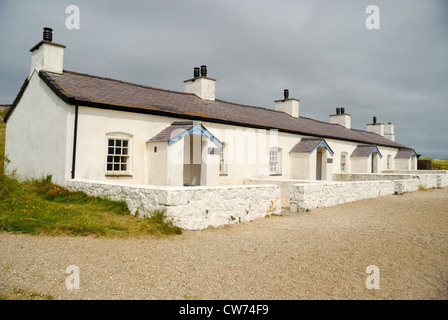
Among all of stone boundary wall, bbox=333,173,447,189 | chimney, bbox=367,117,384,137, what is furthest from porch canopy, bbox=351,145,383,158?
chimney, bbox=367,117,384,137

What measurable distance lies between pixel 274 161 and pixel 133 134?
894 centimetres

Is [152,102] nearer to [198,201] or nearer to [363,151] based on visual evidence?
[198,201]

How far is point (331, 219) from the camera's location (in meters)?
9.18

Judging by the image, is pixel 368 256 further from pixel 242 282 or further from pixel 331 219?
pixel 331 219

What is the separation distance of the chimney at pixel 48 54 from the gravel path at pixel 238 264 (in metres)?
8.33

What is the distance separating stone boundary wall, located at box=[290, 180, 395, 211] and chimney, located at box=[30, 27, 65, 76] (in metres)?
10.3

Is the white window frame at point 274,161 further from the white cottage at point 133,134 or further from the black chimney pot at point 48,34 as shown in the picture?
the black chimney pot at point 48,34

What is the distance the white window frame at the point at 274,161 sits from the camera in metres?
18.2

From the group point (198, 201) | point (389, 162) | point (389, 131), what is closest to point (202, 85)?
point (198, 201)

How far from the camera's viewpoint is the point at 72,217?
24.2 ft

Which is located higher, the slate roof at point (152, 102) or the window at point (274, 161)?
the slate roof at point (152, 102)

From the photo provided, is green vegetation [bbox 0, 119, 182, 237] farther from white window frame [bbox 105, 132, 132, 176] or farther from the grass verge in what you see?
white window frame [bbox 105, 132, 132, 176]

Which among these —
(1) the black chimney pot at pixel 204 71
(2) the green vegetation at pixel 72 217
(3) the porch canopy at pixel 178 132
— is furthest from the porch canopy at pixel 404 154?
(2) the green vegetation at pixel 72 217
